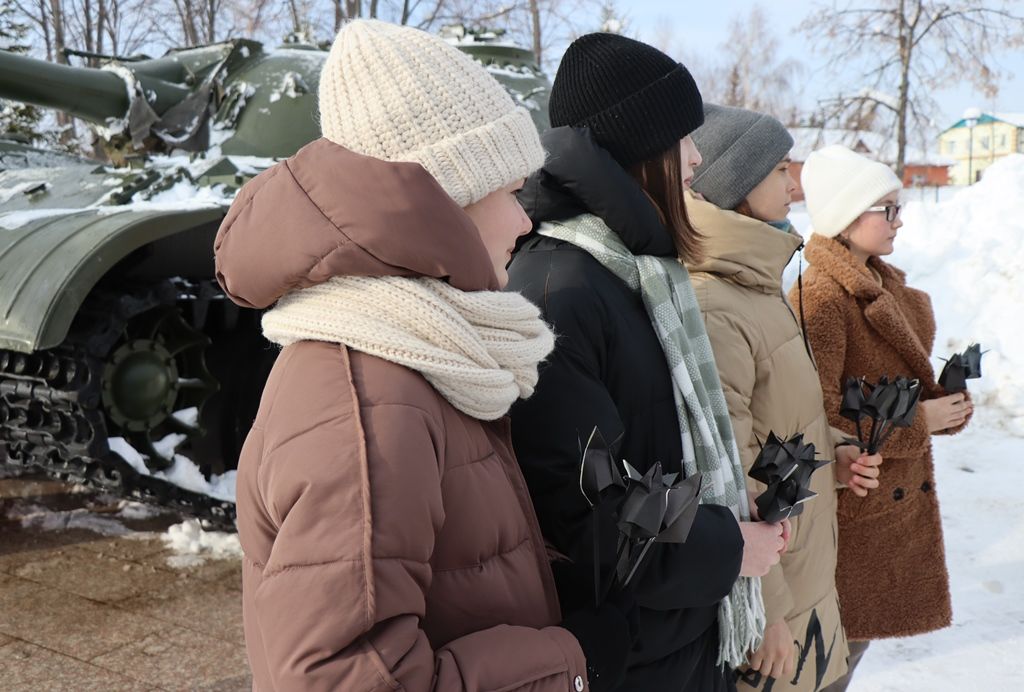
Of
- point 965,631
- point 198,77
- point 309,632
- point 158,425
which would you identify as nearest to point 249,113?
point 198,77

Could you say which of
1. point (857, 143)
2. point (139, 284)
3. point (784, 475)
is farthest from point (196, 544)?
point (857, 143)

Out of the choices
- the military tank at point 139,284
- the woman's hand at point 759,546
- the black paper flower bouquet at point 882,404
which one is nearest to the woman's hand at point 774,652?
the woman's hand at point 759,546

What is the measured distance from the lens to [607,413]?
1.70m

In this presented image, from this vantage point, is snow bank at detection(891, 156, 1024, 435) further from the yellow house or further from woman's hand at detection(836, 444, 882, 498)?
the yellow house

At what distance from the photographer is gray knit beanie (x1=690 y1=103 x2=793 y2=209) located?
2645mm

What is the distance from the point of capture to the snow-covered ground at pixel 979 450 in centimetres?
369

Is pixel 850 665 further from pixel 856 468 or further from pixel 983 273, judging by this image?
pixel 983 273

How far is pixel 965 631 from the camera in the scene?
3.96m

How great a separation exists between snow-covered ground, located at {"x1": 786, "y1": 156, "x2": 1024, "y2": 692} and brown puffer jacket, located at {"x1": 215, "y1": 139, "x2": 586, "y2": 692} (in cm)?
267

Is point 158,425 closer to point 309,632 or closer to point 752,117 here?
point 752,117

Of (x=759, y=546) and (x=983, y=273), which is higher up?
(x=759, y=546)

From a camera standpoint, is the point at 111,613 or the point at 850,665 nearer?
the point at 850,665

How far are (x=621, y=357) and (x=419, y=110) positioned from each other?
1.96 feet

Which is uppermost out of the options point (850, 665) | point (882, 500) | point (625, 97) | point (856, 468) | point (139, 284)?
point (625, 97)
